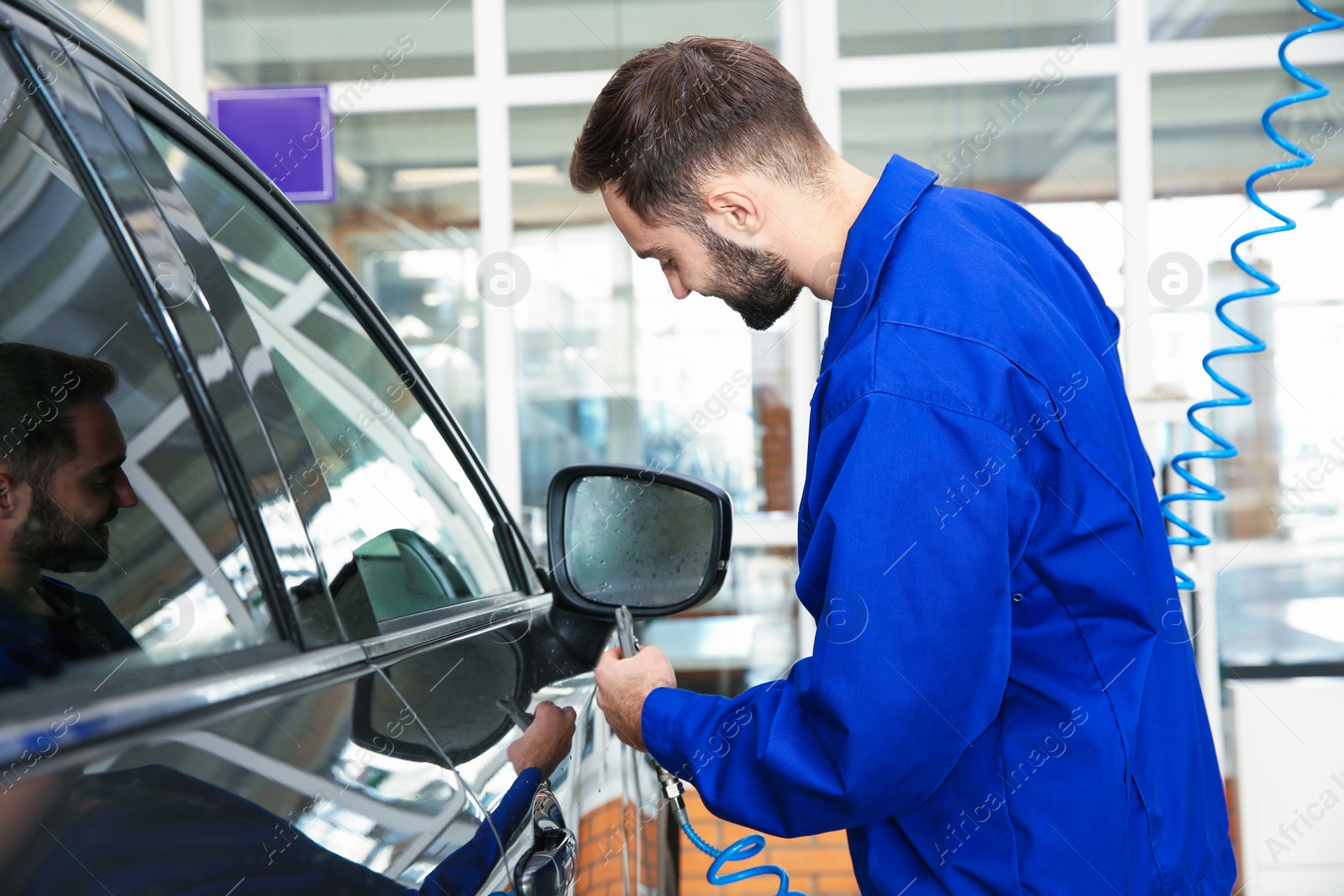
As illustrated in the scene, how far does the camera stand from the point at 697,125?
1.21 m

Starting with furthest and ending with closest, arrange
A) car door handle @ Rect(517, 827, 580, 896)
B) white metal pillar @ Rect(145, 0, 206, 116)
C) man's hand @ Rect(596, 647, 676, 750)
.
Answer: white metal pillar @ Rect(145, 0, 206, 116) → man's hand @ Rect(596, 647, 676, 750) → car door handle @ Rect(517, 827, 580, 896)

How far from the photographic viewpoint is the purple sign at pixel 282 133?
3.54m

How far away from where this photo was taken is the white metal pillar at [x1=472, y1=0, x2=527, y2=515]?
4.34m

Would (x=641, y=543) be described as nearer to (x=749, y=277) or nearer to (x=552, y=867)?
(x=749, y=277)

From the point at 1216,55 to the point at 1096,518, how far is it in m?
3.86

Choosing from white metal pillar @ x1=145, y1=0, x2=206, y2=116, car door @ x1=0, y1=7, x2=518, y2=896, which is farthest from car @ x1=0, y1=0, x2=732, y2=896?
white metal pillar @ x1=145, y1=0, x2=206, y2=116

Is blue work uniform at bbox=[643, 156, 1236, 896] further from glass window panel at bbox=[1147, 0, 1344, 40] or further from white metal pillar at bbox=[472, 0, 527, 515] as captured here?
glass window panel at bbox=[1147, 0, 1344, 40]

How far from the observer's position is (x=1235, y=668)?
412 cm

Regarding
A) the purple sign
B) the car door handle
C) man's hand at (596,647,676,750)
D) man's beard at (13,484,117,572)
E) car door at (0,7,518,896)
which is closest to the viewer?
car door at (0,7,518,896)

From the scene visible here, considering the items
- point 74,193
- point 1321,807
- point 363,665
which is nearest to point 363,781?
point 363,665

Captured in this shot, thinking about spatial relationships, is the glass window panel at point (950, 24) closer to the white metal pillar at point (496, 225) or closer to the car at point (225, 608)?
the white metal pillar at point (496, 225)

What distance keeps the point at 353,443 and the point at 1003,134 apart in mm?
3736

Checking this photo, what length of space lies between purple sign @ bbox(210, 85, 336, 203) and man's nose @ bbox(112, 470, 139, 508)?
3108mm

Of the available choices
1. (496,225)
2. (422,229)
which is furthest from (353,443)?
(422,229)
